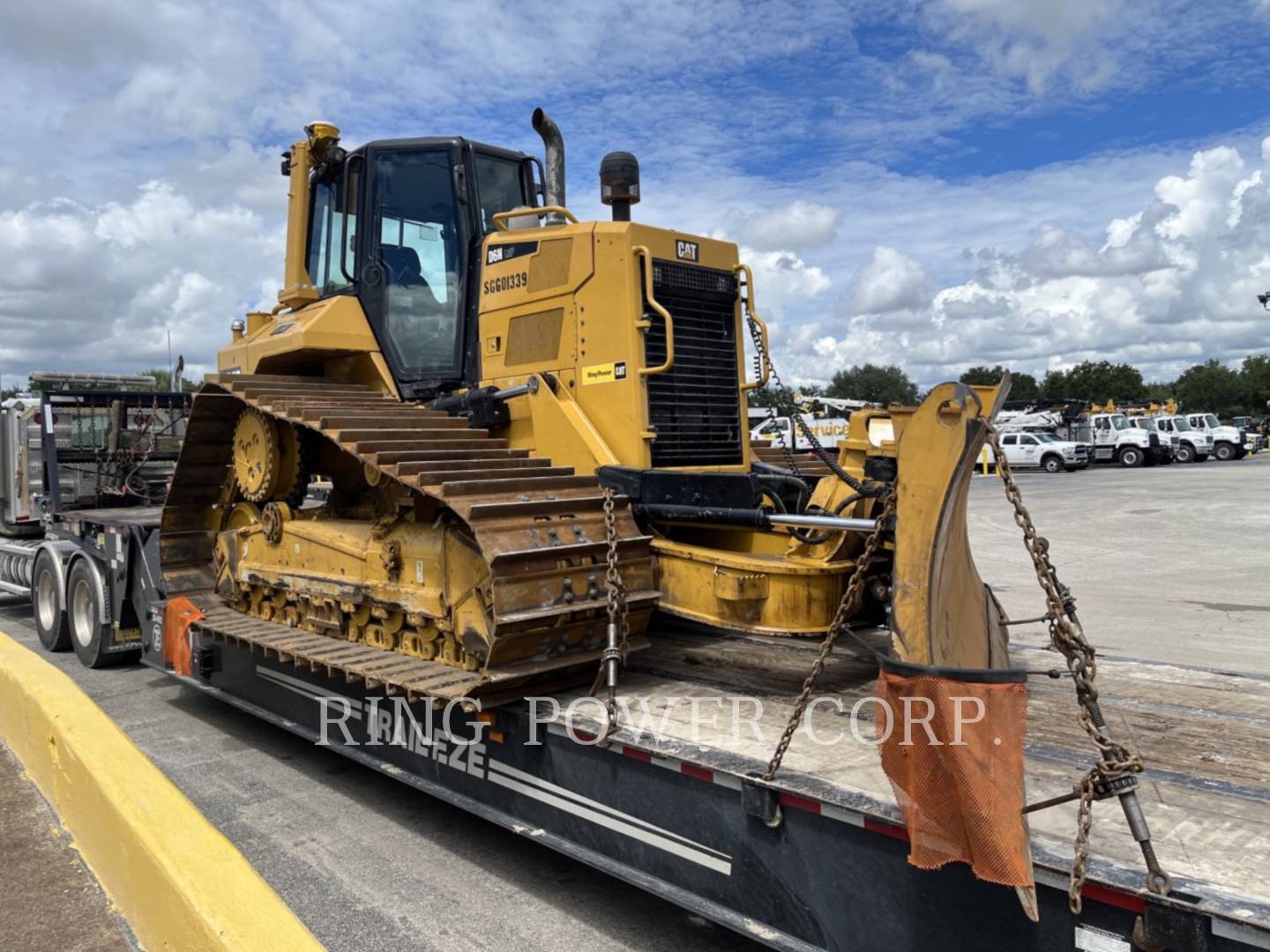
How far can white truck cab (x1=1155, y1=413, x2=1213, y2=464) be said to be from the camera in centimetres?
3606

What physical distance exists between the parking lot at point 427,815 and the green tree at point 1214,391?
92.3 metres

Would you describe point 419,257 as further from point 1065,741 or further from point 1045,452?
point 1045,452

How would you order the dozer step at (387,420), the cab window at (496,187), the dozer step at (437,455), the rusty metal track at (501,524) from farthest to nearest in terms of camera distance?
the cab window at (496,187) → the dozer step at (387,420) → the dozer step at (437,455) → the rusty metal track at (501,524)

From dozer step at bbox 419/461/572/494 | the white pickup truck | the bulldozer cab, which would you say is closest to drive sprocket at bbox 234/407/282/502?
the bulldozer cab

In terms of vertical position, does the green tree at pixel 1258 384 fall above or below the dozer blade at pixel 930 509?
above

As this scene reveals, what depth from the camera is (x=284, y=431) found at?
21.0 ft

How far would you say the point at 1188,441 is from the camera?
36094 millimetres

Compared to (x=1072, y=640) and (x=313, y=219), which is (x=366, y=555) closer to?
(x=313, y=219)

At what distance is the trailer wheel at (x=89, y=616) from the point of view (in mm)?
8453

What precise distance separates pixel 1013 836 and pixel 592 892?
2.26 meters

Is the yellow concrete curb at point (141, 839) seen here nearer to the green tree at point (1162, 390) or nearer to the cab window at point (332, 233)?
the cab window at point (332, 233)

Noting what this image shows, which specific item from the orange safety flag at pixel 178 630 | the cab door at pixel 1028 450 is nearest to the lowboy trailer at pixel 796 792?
the orange safety flag at pixel 178 630

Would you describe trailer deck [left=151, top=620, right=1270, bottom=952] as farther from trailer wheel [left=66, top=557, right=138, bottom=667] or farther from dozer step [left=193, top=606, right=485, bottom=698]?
trailer wheel [left=66, top=557, right=138, bottom=667]

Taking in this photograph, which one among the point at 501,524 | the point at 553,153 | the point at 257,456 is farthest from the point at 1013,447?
the point at 501,524
